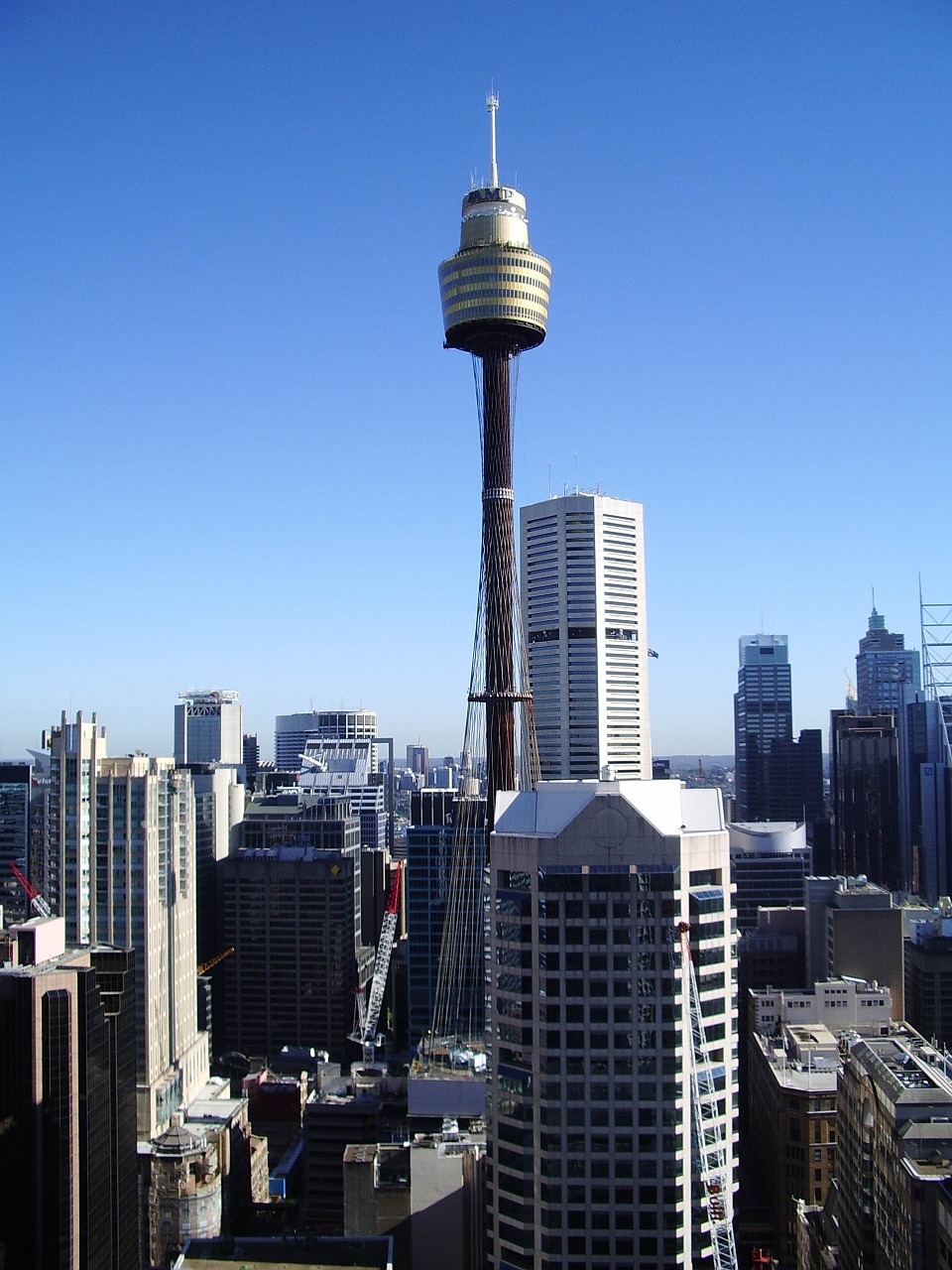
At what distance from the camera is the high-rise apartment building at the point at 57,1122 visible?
5984 cm

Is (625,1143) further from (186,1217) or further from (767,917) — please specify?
(767,917)

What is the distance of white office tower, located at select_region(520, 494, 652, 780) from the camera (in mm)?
129250

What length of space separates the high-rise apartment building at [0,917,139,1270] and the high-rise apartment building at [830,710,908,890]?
135m

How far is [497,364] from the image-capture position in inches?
3691

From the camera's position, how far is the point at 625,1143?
4025cm

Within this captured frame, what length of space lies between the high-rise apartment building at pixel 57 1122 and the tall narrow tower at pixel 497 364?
36.3 meters

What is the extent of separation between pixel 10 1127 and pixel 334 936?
67319mm

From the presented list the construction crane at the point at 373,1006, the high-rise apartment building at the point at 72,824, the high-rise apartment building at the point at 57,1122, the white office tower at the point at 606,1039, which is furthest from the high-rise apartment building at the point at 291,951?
the white office tower at the point at 606,1039

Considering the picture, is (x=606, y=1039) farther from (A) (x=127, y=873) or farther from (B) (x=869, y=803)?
(B) (x=869, y=803)

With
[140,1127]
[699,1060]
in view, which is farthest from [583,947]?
[140,1127]

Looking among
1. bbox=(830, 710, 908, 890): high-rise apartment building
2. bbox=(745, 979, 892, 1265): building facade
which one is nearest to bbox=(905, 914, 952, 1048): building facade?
bbox=(745, 979, 892, 1265): building facade

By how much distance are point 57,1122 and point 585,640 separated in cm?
8068

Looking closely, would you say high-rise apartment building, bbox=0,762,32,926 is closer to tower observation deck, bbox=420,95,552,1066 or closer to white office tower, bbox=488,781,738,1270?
tower observation deck, bbox=420,95,552,1066

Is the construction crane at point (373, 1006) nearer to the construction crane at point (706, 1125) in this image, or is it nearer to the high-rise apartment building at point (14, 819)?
the high-rise apartment building at point (14, 819)
